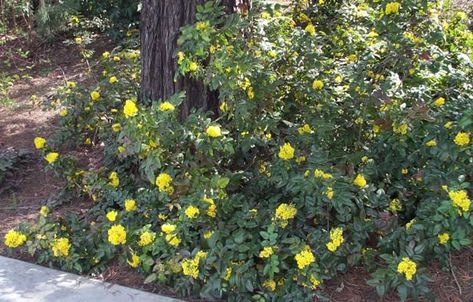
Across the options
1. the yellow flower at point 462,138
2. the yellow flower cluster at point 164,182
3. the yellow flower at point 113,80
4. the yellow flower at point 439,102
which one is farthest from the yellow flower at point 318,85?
the yellow flower at point 113,80

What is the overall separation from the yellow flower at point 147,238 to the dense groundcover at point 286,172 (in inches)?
0.4

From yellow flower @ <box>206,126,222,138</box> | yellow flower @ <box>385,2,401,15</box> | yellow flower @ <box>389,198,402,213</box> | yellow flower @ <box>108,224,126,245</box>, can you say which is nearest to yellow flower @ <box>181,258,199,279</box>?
yellow flower @ <box>108,224,126,245</box>

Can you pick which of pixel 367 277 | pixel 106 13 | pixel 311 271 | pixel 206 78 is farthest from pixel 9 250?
pixel 106 13

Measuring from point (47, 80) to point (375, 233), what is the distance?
451cm

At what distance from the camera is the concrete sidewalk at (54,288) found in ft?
10.4

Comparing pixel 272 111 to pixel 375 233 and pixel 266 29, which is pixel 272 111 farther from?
pixel 375 233

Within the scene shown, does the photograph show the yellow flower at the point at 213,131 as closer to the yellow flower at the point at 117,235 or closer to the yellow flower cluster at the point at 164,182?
the yellow flower cluster at the point at 164,182

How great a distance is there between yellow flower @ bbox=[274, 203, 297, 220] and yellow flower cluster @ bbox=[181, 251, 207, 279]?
43 cm

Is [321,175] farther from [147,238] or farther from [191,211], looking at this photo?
[147,238]

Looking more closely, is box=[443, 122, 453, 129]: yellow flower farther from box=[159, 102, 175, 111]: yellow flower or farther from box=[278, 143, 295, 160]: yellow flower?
box=[159, 102, 175, 111]: yellow flower

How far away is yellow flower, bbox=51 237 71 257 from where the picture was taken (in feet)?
11.1

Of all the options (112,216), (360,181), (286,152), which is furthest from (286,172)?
(112,216)

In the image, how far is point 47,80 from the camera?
6.52 meters

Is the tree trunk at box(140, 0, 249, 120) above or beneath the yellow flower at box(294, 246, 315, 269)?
above
